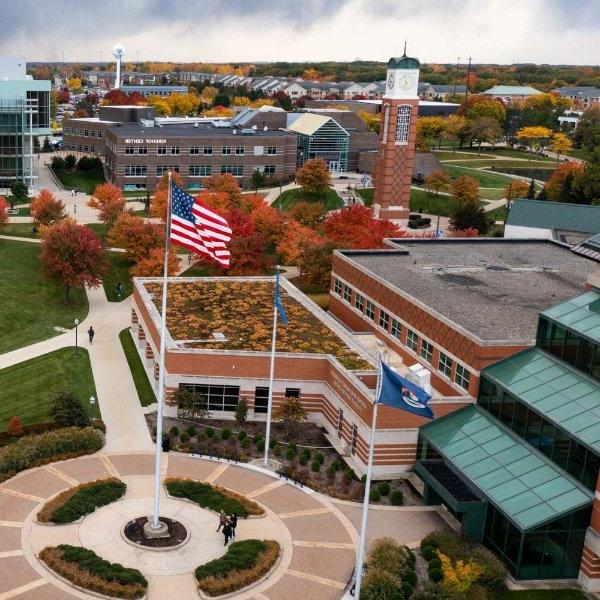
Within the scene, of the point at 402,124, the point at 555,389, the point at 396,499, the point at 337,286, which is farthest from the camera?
the point at 402,124

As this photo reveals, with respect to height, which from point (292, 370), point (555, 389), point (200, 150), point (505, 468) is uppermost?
point (200, 150)

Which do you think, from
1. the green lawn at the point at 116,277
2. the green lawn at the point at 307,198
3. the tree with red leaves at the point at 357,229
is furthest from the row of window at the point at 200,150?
the tree with red leaves at the point at 357,229

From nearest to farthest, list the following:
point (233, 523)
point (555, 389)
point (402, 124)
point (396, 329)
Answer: point (233, 523), point (555, 389), point (396, 329), point (402, 124)

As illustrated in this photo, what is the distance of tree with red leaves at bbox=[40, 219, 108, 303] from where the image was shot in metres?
66.0

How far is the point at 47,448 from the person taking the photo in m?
41.4

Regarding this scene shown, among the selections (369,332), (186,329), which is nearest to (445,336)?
(369,332)

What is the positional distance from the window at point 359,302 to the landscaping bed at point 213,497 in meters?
21.4

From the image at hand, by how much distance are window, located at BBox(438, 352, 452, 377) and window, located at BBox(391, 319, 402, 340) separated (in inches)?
224

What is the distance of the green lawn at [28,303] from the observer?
60094mm

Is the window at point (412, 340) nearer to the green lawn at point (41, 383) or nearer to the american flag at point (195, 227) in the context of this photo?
the green lawn at point (41, 383)

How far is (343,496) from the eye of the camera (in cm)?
3950

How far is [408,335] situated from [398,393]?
71.8 ft

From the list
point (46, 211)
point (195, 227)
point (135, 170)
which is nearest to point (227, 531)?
point (195, 227)

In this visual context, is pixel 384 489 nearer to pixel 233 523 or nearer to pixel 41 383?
pixel 233 523
